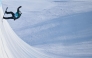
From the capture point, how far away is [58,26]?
11.2 metres

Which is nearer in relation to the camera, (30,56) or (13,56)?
(13,56)

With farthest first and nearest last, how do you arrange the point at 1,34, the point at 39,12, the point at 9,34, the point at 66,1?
the point at 66,1, the point at 39,12, the point at 9,34, the point at 1,34

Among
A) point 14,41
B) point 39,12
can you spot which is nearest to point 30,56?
point 14,41

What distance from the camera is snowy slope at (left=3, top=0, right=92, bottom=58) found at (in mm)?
8609

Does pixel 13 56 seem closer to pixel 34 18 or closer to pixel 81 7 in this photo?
pixel 34 18

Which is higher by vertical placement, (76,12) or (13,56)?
(76,12)

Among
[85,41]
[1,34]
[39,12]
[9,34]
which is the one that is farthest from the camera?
[39,12]

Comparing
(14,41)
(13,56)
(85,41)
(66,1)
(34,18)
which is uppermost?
(66,1)

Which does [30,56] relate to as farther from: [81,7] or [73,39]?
[81,7]

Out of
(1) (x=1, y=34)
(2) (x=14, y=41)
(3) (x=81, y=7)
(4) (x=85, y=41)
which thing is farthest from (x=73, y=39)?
(1) (x=1, y=34)

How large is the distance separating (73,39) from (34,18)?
304cm

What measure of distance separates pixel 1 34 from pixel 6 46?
35 centimetres

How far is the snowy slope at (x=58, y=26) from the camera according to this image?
28.2ft

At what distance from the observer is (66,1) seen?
13125 mm
